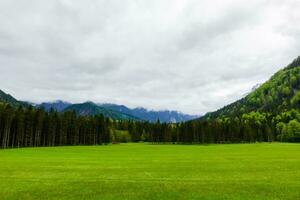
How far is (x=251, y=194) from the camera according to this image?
20.5m

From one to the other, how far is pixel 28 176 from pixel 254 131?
185746 mm

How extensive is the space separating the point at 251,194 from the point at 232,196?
1.70m

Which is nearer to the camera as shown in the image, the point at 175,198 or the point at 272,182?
the point at 175,198

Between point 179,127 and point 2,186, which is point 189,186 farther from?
point 179,127

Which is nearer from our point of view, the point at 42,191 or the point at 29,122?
the point at 42,191

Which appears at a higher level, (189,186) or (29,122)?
(29,122)

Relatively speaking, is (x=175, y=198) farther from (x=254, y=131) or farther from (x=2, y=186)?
(x=254, y=131)

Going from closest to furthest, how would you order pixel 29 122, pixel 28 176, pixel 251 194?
pixel 251 194
pixel 28 176
pixel 29 122

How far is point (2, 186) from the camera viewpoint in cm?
2353

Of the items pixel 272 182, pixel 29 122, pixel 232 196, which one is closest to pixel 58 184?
pixel 232 196

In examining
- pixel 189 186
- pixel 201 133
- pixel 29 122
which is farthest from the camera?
pixel 201 133

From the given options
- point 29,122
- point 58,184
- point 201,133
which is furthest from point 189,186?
point 201,133

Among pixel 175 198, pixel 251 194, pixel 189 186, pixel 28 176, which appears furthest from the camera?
pixel 28 176

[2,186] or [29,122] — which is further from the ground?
[29,122]
